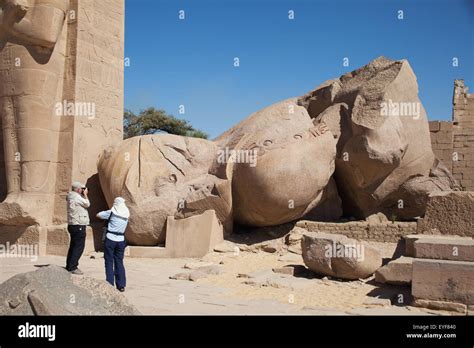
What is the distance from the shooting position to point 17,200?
8125 millimetres

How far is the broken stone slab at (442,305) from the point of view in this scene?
14.4ft

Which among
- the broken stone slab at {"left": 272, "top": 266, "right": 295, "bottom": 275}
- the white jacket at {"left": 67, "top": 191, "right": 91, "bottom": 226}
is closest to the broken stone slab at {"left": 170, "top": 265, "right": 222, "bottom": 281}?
the broken stone slab at {"left": 272, "top": 266, "right": 295, "bottom": 275}

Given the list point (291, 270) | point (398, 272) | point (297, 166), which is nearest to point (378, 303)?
point (398, 272)

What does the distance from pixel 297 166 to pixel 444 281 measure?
354 cm

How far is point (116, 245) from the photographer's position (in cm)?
513

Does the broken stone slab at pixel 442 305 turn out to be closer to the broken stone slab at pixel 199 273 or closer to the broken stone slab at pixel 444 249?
the broken stone slab at pixel 444 249

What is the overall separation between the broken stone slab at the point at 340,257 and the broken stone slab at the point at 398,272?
37 cm

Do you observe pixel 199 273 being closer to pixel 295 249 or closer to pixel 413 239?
pixel 295 249

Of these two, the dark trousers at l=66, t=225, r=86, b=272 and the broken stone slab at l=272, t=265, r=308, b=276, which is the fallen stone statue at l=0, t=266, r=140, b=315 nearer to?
the dark trousers at l=66, t=225, r=86, b=272

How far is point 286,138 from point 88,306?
17.8ft

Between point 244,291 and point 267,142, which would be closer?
point 244,291

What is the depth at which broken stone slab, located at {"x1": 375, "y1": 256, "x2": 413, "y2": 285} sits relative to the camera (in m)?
5.23

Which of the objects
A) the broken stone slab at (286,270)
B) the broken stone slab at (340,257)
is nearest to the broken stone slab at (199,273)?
the broken stone slab at (286,270)
